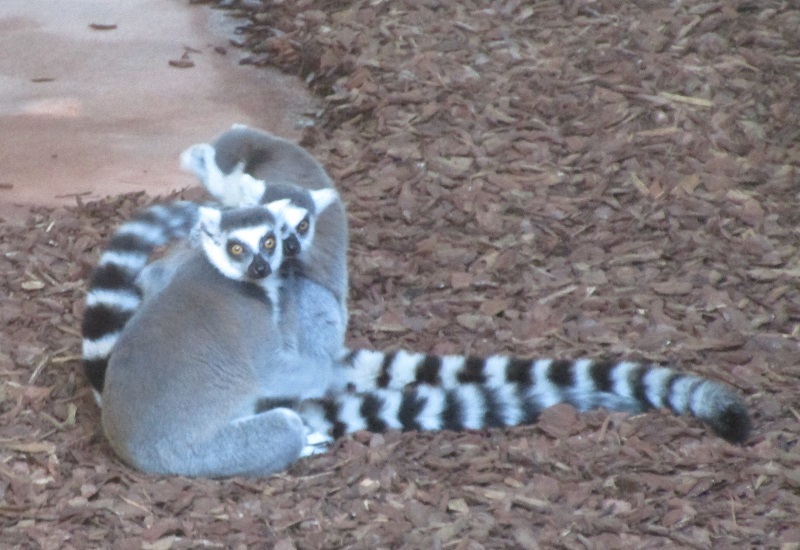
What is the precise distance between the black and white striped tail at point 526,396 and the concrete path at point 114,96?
3.05 metres

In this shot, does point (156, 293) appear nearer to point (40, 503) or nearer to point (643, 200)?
point (40, 503)

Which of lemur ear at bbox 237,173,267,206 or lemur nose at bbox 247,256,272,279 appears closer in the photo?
lemur nose at bbox 247,256,272,279

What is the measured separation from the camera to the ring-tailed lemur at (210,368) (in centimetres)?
482

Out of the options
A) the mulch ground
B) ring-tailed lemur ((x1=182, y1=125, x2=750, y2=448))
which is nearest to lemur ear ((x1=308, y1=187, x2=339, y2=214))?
ring-tailed lemur ((x1=182, y1=125, x2=750, y2=448))

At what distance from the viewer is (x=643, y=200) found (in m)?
6.62

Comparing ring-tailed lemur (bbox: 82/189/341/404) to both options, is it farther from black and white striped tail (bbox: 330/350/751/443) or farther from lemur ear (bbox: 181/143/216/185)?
lemur ear (bbox: 181/143/216/185)

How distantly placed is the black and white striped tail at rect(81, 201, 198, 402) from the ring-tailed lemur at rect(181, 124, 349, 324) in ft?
2.53

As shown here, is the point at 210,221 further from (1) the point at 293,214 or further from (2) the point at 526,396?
(2) the point at 526,396

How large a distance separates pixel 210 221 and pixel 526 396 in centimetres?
164

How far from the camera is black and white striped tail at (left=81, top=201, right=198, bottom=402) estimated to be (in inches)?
200

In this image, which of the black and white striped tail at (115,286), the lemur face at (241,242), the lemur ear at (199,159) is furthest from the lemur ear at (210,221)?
the lemur ear at (199,159)

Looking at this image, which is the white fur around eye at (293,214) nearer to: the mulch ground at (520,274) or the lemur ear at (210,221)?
the lemur ear at (210,221)

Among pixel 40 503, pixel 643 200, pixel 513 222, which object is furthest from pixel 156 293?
pixel 643 200

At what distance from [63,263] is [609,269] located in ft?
10.2
